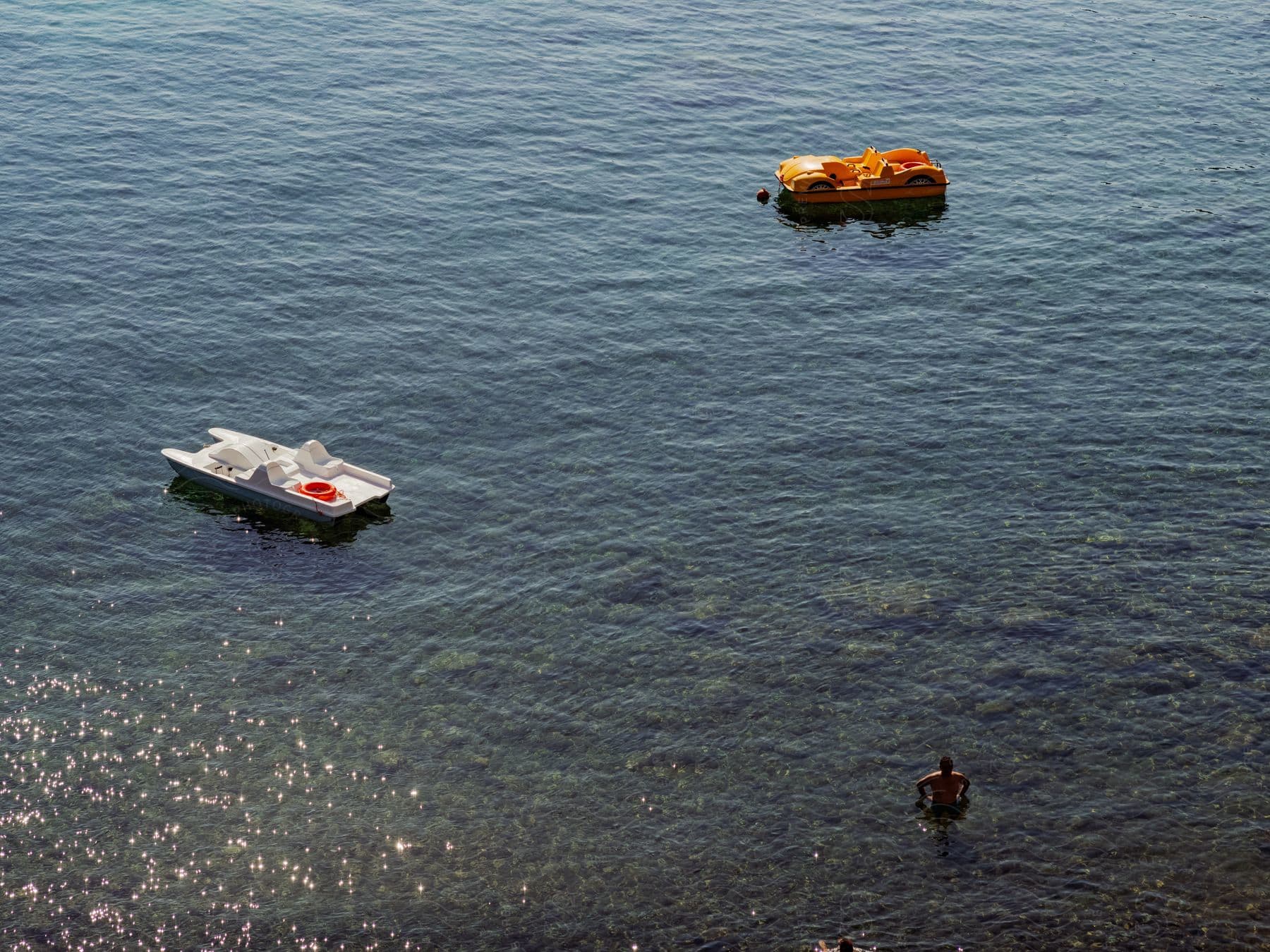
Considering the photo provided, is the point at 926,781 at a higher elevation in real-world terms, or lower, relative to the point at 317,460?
lower

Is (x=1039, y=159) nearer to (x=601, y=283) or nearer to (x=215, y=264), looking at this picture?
(x=601, y=283)

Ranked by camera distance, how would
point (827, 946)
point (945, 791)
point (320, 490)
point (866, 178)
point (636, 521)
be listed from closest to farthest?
point (827, 946) → point (945, 791) → point (636, 521) → point (320, 490) → point (866, 178)

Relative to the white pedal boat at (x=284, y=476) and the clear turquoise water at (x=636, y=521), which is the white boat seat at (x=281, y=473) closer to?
the white pedal boat at (x=284, y=476)

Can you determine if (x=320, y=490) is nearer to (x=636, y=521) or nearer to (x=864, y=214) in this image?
(x=636, y=521)

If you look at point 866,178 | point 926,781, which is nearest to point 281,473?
point 926,781

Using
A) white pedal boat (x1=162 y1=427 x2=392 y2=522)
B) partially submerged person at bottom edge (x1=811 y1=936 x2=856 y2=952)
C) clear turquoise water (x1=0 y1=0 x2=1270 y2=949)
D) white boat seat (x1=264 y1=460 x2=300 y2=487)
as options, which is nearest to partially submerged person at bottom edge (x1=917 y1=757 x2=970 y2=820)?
clear turquoise water (x1=0 y1=0 x2=1270 y2=949)

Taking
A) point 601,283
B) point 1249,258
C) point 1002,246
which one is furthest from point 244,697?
point 1249,258

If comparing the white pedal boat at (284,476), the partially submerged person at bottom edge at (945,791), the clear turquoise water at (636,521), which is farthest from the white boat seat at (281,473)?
the partially submerged person at bottom edge at (945,791)
